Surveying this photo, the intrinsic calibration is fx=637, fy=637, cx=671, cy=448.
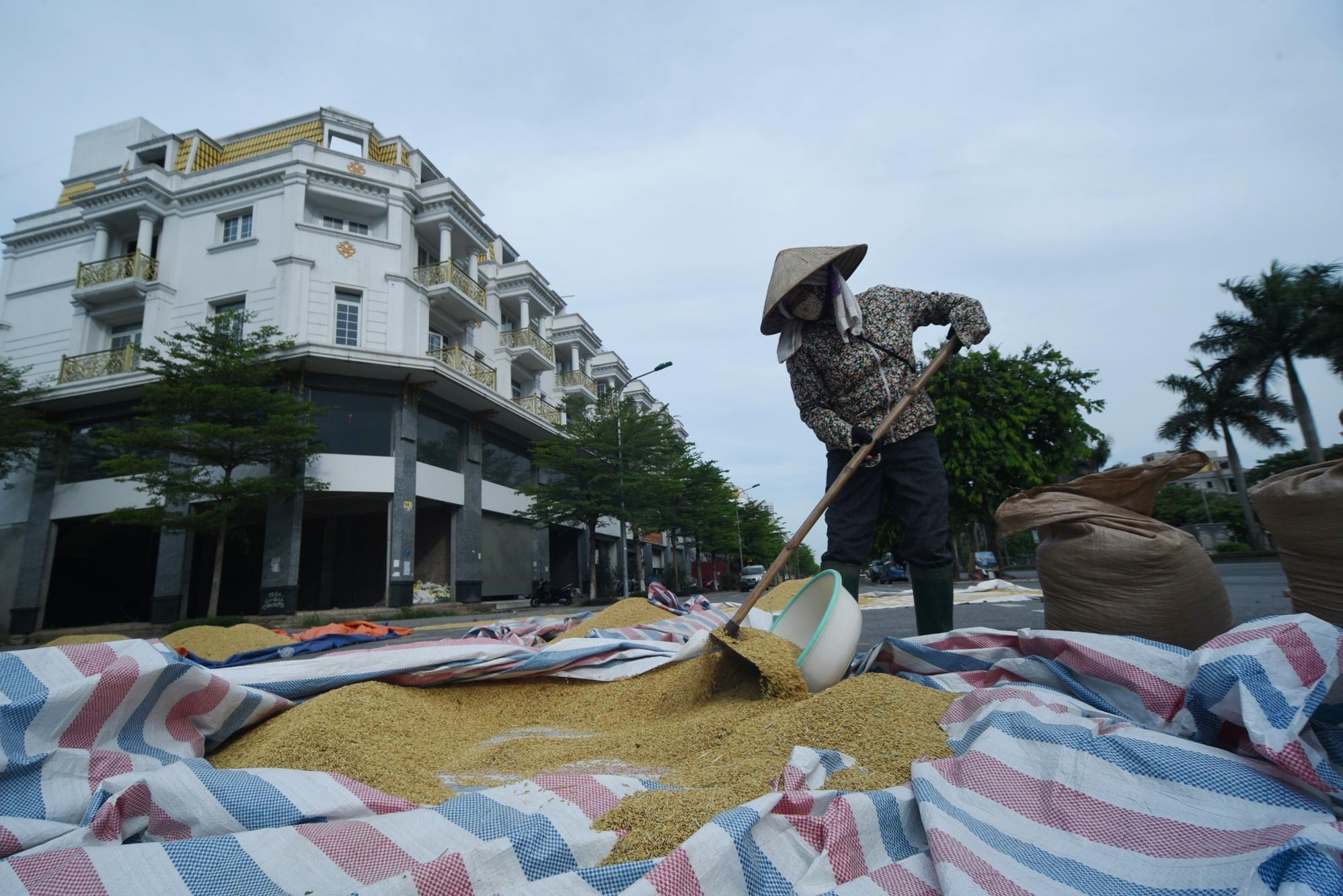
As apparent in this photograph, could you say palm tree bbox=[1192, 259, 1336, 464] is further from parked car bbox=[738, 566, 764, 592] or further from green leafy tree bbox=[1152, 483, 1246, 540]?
parked car bbox=[738, 566, 764, 592]

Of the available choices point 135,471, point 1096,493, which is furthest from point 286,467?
point 1096,493

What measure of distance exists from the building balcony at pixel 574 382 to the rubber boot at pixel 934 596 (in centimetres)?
2548

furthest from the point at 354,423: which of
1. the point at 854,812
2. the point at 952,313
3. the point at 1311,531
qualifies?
the point at 1311,531

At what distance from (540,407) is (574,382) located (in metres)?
5.13

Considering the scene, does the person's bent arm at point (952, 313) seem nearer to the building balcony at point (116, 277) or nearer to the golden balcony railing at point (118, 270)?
the building balcony at point (116, 277)

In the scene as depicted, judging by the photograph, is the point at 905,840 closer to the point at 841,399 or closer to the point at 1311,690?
the point at 1311,690

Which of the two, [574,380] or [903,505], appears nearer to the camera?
[903,505]

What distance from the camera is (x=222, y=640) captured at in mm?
4156

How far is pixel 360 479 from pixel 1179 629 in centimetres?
1629

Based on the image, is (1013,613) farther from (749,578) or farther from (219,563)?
(749,578)

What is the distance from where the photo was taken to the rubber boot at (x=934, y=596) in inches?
98.6

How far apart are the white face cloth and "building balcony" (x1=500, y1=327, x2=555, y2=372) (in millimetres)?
20181

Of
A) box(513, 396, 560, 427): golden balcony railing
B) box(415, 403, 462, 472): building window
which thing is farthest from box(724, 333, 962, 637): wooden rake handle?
box(513, 396, 560, 427): golden balcony railing

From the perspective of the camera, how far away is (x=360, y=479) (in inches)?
608
